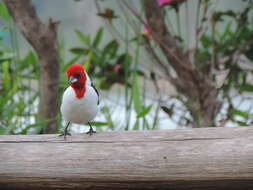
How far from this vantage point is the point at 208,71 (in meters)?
2.22

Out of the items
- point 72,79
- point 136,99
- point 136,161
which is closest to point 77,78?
point 72,79

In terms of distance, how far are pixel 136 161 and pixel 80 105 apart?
0.18 metres

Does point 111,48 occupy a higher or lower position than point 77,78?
higher

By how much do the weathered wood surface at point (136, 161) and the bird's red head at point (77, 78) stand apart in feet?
0.34

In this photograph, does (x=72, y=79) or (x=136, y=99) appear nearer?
(x=72, y=79)

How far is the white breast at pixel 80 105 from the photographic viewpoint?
47.3 inches

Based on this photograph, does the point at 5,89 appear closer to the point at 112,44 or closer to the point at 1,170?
the point at 112,44

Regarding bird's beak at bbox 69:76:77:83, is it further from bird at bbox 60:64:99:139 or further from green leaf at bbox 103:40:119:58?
green leaf at bbox 103:40:119:58

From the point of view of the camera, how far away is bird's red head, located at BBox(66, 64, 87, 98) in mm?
1173

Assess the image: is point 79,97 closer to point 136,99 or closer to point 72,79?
point 72,79

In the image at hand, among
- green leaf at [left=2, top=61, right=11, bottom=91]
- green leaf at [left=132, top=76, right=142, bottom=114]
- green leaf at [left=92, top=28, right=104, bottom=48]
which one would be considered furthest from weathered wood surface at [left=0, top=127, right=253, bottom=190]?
green leaf at [left=92, top=28, right=104, bottom=48]

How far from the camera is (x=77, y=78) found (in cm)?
118

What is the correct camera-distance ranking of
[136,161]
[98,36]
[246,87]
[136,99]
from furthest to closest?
[98,36] → [246,87] → [136,99] → [136,161]

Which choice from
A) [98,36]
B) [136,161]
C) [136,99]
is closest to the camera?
[136,161]
